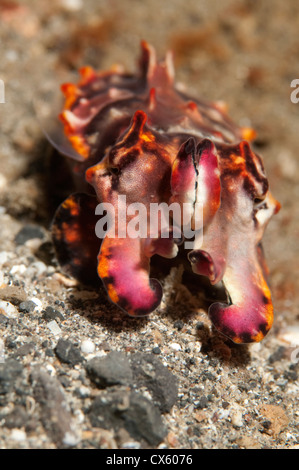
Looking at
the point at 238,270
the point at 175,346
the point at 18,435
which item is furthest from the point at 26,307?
the point at 238,270

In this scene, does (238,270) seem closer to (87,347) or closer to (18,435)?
(87,347)

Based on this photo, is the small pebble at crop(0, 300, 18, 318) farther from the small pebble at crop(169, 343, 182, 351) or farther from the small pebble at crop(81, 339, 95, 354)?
the small pebble at crop(169, 343, 182, 351)

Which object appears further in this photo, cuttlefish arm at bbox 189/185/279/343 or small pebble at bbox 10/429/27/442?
cuttlefish arm at bbox 189/185/279/343

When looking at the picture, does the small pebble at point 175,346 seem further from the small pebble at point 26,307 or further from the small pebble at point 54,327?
the small pebble at point 26,307

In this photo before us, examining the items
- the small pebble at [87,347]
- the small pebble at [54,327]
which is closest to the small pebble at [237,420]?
the small pebble at [87,347]

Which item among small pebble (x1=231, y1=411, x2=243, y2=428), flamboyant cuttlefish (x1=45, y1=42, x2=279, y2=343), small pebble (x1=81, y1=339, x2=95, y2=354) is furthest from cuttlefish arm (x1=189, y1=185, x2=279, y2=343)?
small pebble (x1=81, y1=339, x2=95, y2=354)

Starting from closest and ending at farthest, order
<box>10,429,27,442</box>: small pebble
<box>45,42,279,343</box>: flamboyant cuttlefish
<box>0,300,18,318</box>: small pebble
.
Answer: <box>10,429,27,442</box>: small pebble, <box>45,42,279,343</box>: flamboyant cuttlefish, <box>0,300,18,318</box>: small pebble

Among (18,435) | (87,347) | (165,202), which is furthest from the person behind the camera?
(165,202)

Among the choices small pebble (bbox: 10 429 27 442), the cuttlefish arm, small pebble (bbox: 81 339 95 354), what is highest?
the cuttlefish arm
